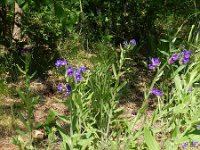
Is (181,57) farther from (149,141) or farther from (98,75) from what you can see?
(149,141)

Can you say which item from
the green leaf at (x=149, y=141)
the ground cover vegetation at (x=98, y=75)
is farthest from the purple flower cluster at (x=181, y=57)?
the green leaf at (x=149, y=141)

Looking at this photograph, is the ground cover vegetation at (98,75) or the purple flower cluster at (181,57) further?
the purple flower cluster at (181,57)

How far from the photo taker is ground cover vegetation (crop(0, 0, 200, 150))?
7.09ft

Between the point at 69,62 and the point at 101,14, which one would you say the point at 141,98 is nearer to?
the point at 69,62

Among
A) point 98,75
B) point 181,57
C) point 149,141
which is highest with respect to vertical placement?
point 181,57

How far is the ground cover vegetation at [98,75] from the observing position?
216 cm

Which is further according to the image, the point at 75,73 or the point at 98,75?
the point at 98,75

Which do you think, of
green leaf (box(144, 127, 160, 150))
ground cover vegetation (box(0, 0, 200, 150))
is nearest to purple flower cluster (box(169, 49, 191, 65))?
ground cover vegetation (box(0, 0, 200, 150))

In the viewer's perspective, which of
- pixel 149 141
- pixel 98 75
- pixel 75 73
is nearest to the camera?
Answer: pixel 149 141

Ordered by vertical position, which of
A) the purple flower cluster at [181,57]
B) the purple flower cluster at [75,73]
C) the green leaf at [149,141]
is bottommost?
the green leaf at [149,141]

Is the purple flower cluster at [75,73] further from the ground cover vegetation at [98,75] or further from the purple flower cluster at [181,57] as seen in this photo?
the purple flower cluster at [181,57]

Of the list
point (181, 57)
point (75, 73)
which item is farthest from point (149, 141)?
point (181, 57)

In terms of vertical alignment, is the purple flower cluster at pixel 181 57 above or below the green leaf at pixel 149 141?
above

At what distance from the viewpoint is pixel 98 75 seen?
2.67 meters
